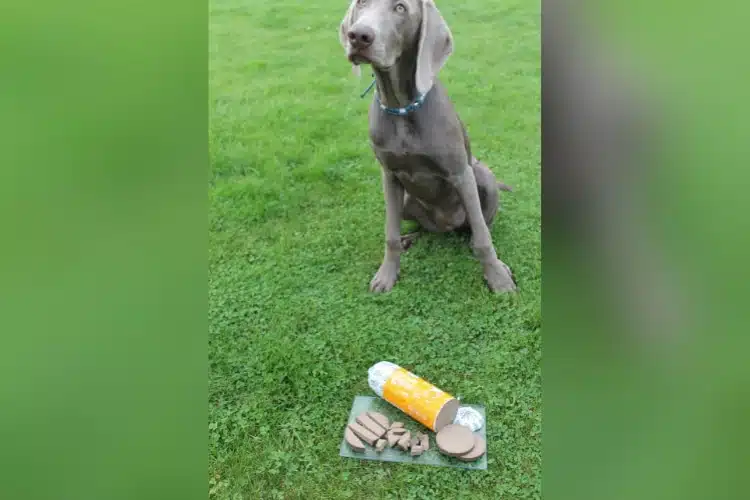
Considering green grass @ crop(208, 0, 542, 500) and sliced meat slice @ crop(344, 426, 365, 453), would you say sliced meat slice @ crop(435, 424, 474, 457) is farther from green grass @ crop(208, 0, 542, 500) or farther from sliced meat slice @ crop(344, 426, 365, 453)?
sliced meat slice @ crop(344, 426, 365, 453)

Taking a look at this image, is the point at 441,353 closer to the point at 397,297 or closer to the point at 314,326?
the point at 397,297

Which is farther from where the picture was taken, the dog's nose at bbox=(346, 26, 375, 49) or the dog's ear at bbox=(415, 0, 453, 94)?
the dog's ear at bbox=(415, 0, 453, 94)

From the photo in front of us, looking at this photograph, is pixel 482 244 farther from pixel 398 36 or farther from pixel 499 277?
pixel 398 36

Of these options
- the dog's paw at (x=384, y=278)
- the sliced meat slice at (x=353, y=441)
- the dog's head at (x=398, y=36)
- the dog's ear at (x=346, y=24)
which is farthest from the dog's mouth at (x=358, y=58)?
the sliced meat slice at (x=353, y=441)

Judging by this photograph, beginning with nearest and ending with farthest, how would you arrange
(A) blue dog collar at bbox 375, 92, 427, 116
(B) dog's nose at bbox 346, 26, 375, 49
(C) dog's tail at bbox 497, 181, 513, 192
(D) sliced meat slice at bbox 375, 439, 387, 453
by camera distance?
(B) dog's nose at bbox 346, 26, 375, 49, (D) sliced meat slice at bbox 375, 439, 387, 453, (A) blue dog collar at bbox 375, 92, 427, 116, (C) dog's tail at bbox 497, 181, 513, 192

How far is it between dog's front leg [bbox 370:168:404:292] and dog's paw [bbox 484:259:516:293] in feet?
1.41

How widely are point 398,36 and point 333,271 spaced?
123 cm

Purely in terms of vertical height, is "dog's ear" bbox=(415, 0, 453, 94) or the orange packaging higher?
"dog's ear" bbox=(415, 0, 453, 94)

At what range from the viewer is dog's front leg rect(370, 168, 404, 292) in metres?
2.84

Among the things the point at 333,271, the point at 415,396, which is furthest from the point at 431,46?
the point at 415,396

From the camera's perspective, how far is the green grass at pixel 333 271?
2213 mm

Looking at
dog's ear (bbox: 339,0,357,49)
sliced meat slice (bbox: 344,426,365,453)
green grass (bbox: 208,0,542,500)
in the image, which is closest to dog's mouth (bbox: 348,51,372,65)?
dog's ear (bbox: 339,0,357,49)

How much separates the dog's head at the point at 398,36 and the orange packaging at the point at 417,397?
111cm
